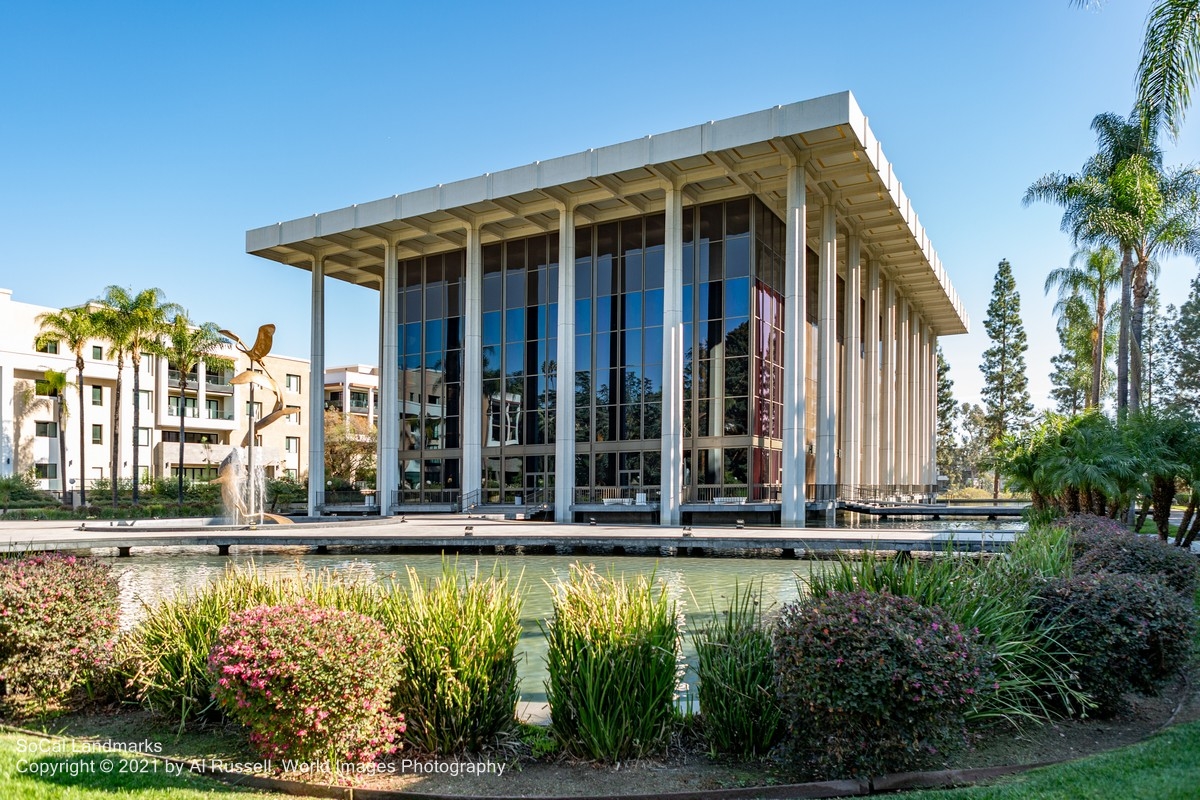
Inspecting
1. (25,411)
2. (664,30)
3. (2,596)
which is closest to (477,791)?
(2,596)

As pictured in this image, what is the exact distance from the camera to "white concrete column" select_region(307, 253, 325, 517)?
40.6 m

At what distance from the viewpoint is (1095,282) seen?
4666 cm

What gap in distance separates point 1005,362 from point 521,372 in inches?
1817

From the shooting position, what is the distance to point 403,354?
41.4 meters

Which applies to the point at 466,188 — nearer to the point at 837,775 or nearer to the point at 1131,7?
the point at 1131,7

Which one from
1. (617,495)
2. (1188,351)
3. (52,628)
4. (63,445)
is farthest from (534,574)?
(1188,351)

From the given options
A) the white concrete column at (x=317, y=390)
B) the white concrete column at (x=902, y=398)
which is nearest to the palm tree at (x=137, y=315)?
the white concrete column at (x=317, y=390)

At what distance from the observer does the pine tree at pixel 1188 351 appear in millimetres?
63344

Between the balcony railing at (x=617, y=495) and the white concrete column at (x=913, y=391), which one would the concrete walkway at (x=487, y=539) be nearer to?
→ the balcony railing at (x=617, y=495)

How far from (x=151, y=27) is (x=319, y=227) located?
26017mm

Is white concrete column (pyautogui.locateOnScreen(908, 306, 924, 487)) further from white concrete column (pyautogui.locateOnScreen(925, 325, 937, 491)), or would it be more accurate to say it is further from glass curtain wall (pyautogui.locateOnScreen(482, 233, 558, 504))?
glass curtain wall (pyautogui.locateOnScreen(482, 233, 558, 504))

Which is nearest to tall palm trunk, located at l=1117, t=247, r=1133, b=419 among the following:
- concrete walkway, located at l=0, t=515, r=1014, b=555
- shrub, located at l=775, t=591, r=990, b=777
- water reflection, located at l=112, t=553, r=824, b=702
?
concrete walkway, located at l=0, t=515, r=1014, b=555

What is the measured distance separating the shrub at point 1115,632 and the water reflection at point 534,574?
3.12 metres

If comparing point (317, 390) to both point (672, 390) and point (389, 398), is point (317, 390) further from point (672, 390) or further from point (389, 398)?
point (672, 390)
